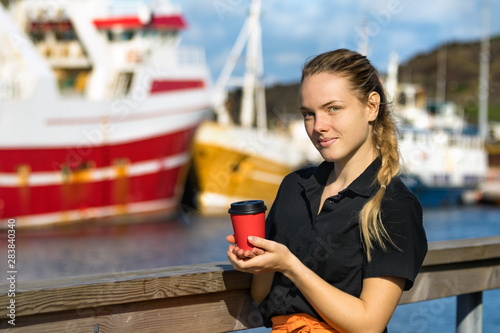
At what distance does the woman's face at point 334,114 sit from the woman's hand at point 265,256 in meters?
0.32

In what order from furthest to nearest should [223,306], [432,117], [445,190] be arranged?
[432,117] < [445,190] < [223,306]

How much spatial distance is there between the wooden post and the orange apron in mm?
971

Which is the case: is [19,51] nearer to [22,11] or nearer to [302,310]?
[22,11]

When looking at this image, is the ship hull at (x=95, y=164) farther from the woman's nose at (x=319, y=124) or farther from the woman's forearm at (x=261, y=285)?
the woman's nose at (x=319, y=124)

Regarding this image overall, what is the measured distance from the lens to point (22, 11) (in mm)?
21438

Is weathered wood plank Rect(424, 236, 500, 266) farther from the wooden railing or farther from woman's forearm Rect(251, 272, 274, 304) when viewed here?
woman's forearm Rect(251, 272, 274, 304)

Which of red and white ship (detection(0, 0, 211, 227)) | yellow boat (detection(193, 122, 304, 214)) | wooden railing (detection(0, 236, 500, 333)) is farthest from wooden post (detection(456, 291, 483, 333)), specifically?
yellow boat (detection(193, 122, 304, 214))

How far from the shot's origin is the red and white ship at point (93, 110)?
1684 cm

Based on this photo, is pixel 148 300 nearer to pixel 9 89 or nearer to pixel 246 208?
pixel 246 208

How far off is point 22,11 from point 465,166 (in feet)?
69.3

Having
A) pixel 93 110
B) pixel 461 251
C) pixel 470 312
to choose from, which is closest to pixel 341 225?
pixel 461 251

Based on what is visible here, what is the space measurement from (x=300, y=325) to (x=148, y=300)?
0.40 metres

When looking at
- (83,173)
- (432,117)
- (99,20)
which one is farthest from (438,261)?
(432,117)

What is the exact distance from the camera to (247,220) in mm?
1447
